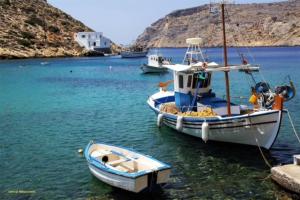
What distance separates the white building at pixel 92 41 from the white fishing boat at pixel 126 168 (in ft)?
436

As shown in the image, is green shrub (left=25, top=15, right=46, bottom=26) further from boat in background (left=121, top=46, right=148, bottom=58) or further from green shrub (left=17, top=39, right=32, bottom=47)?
boat in background (left=121, top=46, right=148, bottom=58)

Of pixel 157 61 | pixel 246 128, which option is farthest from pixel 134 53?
pixel 246 128

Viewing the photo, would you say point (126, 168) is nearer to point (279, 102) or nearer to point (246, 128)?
point (246, 128)

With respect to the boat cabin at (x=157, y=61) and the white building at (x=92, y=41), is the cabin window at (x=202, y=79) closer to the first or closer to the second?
the boat cabin at (x=157, y=61)

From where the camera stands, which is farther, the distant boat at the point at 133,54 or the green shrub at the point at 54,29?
the green shrub at the point at 54,29

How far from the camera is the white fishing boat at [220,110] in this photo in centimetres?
2214

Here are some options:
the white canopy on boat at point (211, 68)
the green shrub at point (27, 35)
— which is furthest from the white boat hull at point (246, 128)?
the green shrub at point (27, 35)

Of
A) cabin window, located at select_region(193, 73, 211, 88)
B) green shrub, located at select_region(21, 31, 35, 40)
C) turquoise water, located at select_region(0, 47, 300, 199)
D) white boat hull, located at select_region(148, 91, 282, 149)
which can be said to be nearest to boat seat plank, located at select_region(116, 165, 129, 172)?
turquoise water, located at select_region(0, 47, 300, 199)

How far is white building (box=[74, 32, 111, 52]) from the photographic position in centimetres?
15012

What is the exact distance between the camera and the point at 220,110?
988 inches

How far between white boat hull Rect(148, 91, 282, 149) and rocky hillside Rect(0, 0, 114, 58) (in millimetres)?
106192

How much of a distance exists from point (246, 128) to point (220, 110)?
2788 mm

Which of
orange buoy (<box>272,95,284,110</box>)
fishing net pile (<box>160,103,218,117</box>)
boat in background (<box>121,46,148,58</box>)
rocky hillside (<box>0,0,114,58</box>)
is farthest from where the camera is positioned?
boat in background (<box>121,46,148,58</box>)

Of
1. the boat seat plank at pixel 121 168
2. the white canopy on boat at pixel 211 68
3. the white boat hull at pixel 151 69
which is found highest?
the white canopy on boat at pixel 211 68
